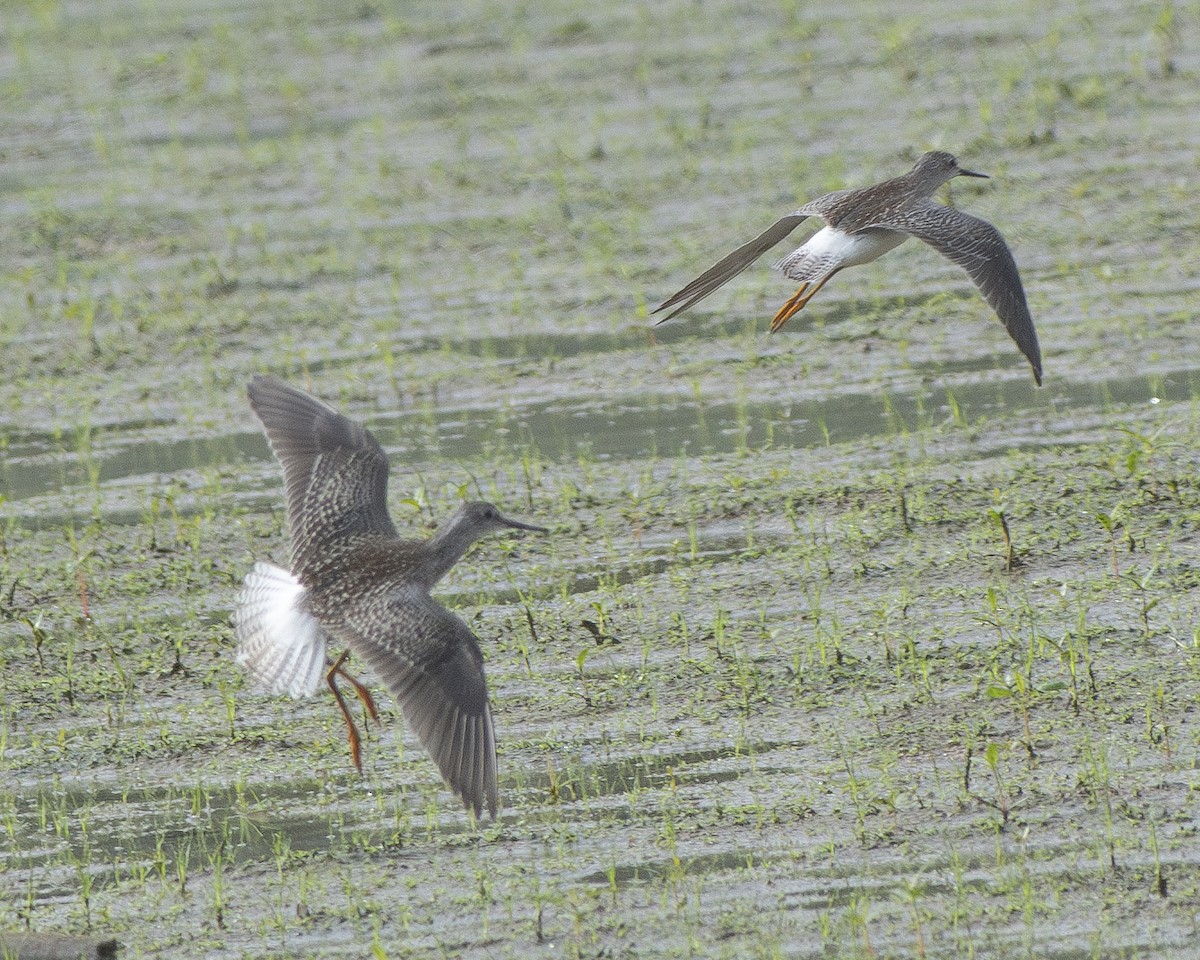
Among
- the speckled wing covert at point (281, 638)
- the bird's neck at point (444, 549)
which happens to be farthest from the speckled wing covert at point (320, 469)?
the bird's neck at point (444, 549)

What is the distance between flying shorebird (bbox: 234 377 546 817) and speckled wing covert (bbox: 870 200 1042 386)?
1.81m

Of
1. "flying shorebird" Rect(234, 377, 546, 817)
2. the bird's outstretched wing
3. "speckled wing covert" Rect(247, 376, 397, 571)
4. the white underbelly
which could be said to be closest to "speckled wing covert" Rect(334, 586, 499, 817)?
"flying shorebird" Rect(234, 377, 546, 817)

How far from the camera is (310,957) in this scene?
16.3ft

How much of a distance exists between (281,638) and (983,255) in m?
2.79

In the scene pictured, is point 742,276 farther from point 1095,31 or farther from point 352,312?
point 1095,31

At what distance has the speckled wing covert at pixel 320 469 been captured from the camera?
253 inches

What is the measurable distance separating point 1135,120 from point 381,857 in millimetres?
8203

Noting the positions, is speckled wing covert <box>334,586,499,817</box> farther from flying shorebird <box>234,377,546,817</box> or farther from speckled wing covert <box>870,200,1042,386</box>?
speckled wing covert <box>870,200,1042,386</box>

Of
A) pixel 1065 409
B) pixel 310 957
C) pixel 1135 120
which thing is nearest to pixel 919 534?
pixel 1065 409

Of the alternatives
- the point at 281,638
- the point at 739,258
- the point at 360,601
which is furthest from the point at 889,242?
the point at 281,638

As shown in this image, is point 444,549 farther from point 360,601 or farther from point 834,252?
point 834,252

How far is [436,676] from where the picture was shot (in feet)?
18.2

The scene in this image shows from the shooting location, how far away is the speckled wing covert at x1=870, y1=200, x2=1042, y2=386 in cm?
681

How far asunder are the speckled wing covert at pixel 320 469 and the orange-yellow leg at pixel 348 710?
321 mm
